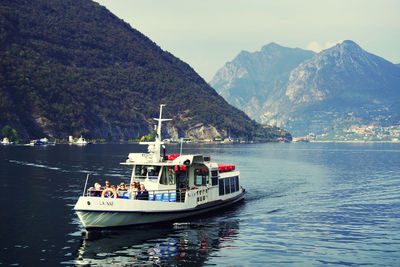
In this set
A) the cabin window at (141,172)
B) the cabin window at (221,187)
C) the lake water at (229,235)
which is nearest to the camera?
the lake water at (229,235)

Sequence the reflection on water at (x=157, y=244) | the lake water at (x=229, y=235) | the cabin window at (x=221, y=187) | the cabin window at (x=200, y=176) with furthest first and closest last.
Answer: the cabin window at (x=221, y=187) → the cabin window at (x=200, y=176) → the lake water at (x=229, y=235) → the reflection on water at (x=157, y=244)

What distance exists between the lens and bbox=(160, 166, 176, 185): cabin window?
1517 inches

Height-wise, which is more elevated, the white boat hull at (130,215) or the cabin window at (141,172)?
the cabin window at (141,172)

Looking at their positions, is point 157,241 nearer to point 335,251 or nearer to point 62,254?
point 62,254

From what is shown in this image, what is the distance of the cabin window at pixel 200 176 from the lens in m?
40.7

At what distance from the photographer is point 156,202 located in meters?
34.8

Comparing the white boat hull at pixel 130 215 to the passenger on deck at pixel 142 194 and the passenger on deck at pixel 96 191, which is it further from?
the passenger on deck at pixel 96 191

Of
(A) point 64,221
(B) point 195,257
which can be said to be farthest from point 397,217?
(A) point 64,221

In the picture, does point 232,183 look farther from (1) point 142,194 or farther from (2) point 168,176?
(1) point 142,194

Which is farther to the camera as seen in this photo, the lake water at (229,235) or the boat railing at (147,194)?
the boat railing at (147,194)

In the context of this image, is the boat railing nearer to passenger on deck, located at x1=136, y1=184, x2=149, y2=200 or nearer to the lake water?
passenger on deck, located at x1=136, y1=184, x2=149, y2=200

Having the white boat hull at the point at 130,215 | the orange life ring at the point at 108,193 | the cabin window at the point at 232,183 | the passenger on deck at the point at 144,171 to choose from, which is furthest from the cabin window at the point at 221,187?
the orange life ring at the point at 108,193

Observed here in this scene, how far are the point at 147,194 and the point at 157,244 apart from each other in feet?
18.4

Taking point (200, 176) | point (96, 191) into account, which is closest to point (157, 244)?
point (96, 191)
